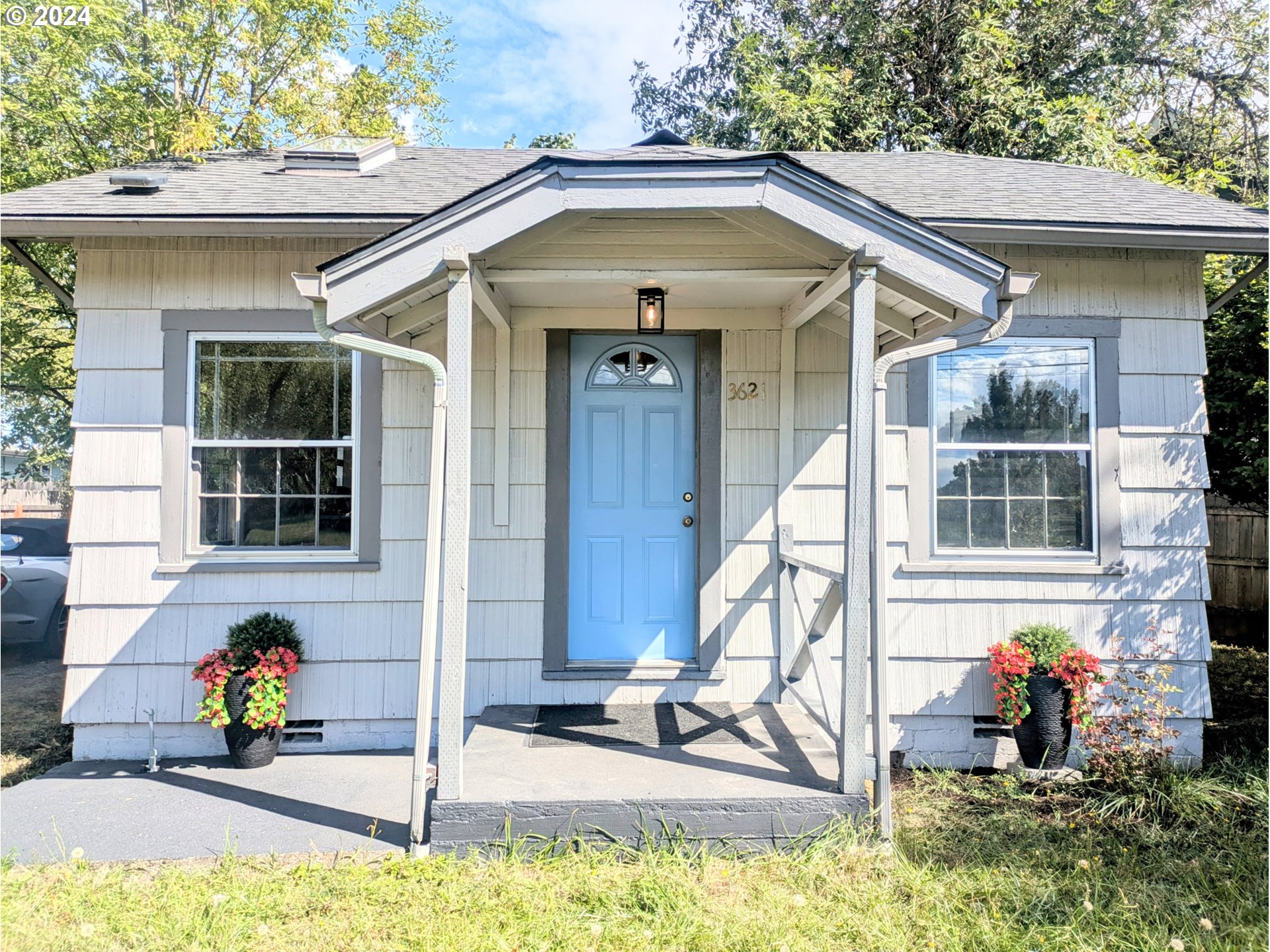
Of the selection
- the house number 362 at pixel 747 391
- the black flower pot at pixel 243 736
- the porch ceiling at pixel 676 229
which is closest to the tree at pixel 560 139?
the house number 362 at pixel 747 391

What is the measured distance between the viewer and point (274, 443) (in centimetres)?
429

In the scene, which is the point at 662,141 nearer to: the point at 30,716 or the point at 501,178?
the point at 501,178

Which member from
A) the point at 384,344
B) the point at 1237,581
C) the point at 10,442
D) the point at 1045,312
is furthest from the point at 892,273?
the point at 10,442

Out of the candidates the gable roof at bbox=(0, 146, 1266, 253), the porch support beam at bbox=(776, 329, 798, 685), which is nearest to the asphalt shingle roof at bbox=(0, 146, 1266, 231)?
the gable roof at bbox=(0, 146, 1266, 253)

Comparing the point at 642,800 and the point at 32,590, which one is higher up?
the point at 32,590

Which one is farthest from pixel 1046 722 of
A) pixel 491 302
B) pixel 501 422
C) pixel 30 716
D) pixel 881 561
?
pixel 30 716

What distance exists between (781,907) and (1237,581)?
766 centimetres

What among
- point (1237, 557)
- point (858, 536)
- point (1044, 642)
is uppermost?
point (858, 536)

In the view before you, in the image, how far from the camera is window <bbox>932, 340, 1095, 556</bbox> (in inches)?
172

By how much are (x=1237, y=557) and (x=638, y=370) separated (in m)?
7.17

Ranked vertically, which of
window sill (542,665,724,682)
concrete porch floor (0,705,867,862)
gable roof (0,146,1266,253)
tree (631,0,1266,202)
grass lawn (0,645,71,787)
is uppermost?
tree (631,0,1266,202)

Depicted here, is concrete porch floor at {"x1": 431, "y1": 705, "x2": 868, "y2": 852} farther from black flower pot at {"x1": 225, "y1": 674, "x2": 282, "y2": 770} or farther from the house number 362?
the house number 362

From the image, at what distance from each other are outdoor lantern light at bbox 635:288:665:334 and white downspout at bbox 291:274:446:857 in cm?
125

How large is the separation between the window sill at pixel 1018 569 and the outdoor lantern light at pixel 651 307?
2.02m
